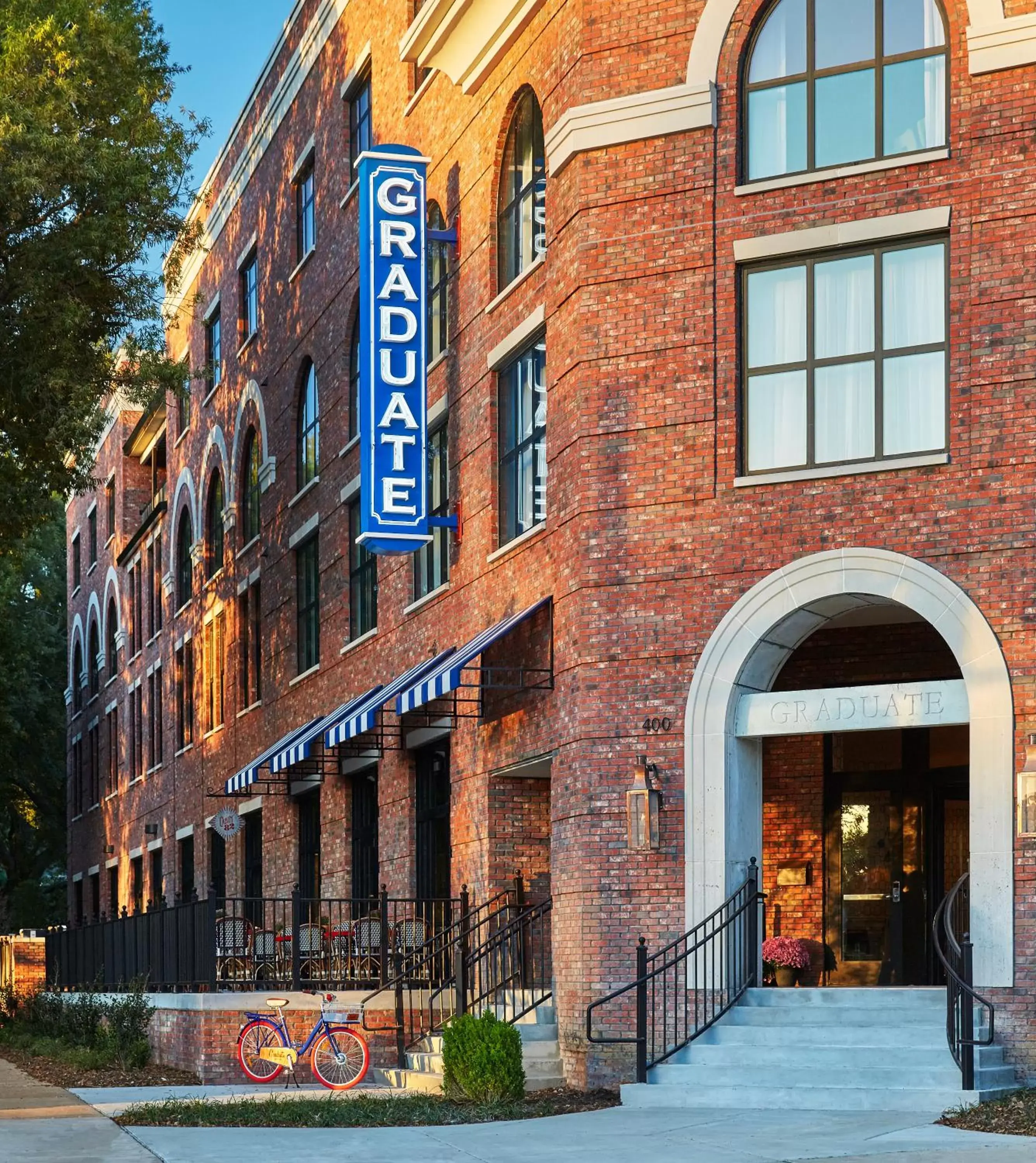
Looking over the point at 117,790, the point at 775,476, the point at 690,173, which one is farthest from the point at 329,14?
the point at 117,790

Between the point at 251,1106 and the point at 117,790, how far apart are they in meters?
33.8

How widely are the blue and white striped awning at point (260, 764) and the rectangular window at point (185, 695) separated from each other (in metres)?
8.40

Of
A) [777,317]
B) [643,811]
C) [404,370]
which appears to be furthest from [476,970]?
Result: [777,317]

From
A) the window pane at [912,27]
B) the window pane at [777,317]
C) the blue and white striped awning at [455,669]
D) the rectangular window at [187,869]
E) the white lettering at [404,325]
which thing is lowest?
the rectangular window at [187,869]

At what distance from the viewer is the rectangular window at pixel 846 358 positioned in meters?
17.4

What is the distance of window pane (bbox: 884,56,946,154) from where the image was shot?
17.6 metres

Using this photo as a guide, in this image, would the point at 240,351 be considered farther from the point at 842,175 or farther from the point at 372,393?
the point at 842,175

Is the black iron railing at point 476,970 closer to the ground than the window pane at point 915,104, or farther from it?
closer to the ground

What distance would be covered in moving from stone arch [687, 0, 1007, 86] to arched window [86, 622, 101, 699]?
3798cm

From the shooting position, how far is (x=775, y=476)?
58.2ft

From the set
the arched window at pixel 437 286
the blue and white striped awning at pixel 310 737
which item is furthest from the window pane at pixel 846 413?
the blue and white striped awning at pixel 310 737

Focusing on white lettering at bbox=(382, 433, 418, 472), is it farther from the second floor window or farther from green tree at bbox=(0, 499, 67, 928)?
green tree at bbox=(0, 499, 67, 928)

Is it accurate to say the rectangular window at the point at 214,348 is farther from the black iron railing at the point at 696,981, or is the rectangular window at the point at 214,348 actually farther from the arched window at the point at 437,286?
the black iron railing at the point at 696,981

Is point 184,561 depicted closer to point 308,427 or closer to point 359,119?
point 308,427
